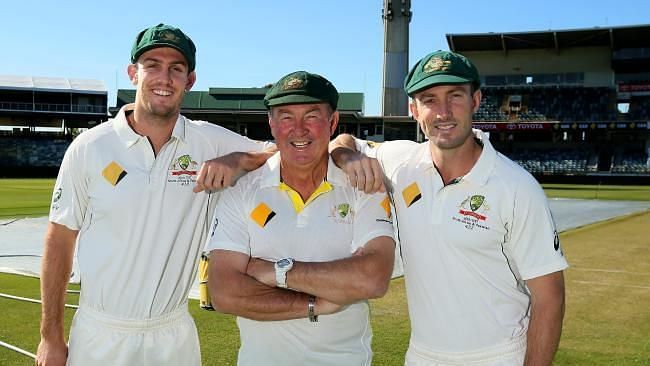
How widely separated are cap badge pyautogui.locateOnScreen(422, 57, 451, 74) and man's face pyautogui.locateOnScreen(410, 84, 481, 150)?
84 mm

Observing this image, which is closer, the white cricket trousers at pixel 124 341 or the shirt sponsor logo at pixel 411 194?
the shirt sponsor logo at pixel 411 194

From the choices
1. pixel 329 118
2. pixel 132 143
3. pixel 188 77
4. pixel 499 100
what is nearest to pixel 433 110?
pixel 329 118

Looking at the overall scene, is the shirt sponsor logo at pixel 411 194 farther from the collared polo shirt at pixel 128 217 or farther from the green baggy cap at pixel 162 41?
the green baggy cap at pixel 162 41

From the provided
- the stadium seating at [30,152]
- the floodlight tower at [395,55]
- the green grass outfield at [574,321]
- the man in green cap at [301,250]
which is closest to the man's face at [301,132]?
the man in green cap at [301,250]

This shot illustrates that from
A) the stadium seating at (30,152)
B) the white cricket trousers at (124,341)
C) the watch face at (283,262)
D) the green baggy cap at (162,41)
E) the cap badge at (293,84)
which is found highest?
the stadium seating at (30,152)

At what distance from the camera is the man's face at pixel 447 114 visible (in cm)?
286

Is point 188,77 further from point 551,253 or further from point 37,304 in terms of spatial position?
point 37,304

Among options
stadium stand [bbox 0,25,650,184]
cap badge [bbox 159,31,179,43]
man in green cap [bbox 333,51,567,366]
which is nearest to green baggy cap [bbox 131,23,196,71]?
cap badge [bbox 159,31,179,43]

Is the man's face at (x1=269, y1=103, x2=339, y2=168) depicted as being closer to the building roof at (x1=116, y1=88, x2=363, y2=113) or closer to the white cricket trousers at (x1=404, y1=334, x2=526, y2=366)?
the white cricket trousers at (x1=404, y1=334, x2=526, y2=366)

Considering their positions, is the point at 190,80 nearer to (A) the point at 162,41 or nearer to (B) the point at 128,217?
(A) the point at 162,41

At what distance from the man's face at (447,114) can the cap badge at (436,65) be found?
0.27 feet

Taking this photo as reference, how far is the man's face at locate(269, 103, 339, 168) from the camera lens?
2.86 metres

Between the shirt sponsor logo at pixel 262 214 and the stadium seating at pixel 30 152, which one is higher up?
the stadium seating at pixel 30 152

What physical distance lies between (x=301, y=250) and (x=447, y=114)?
908 millimetres
